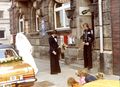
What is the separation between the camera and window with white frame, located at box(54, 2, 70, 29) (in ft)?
57.8

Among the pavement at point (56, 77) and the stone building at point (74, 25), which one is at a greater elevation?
the stone building at point (74, 25)

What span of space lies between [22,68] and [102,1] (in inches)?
182

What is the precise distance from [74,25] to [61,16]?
3.28 m

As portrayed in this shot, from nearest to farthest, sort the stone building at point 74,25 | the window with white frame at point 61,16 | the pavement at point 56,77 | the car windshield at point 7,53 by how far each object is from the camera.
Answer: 1. the car windshield at point 7,53
2. the pavement at point 56,77
3. the stone building at point 74,25
4. the window with white frame at point 61,16

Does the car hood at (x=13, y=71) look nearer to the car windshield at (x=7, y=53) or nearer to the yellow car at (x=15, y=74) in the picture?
the yellow car at (x=15, y=74)

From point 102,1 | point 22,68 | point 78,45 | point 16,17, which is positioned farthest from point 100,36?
point 16,17

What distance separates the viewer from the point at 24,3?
24703 millimetres

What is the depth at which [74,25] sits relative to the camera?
15266 mm

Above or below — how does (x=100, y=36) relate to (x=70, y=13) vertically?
below

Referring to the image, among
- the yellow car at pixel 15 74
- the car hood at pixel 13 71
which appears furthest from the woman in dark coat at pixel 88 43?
the car hood at pixel 13 71

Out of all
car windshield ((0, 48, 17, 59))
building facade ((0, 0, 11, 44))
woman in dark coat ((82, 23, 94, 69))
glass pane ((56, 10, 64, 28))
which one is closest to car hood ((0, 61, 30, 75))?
car windshield ((0, 48, 17, 59))

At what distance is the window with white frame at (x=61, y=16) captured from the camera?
57.8ft

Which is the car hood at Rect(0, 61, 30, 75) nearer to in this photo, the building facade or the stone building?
the stone building

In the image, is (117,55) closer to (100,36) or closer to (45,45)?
(100,36)
